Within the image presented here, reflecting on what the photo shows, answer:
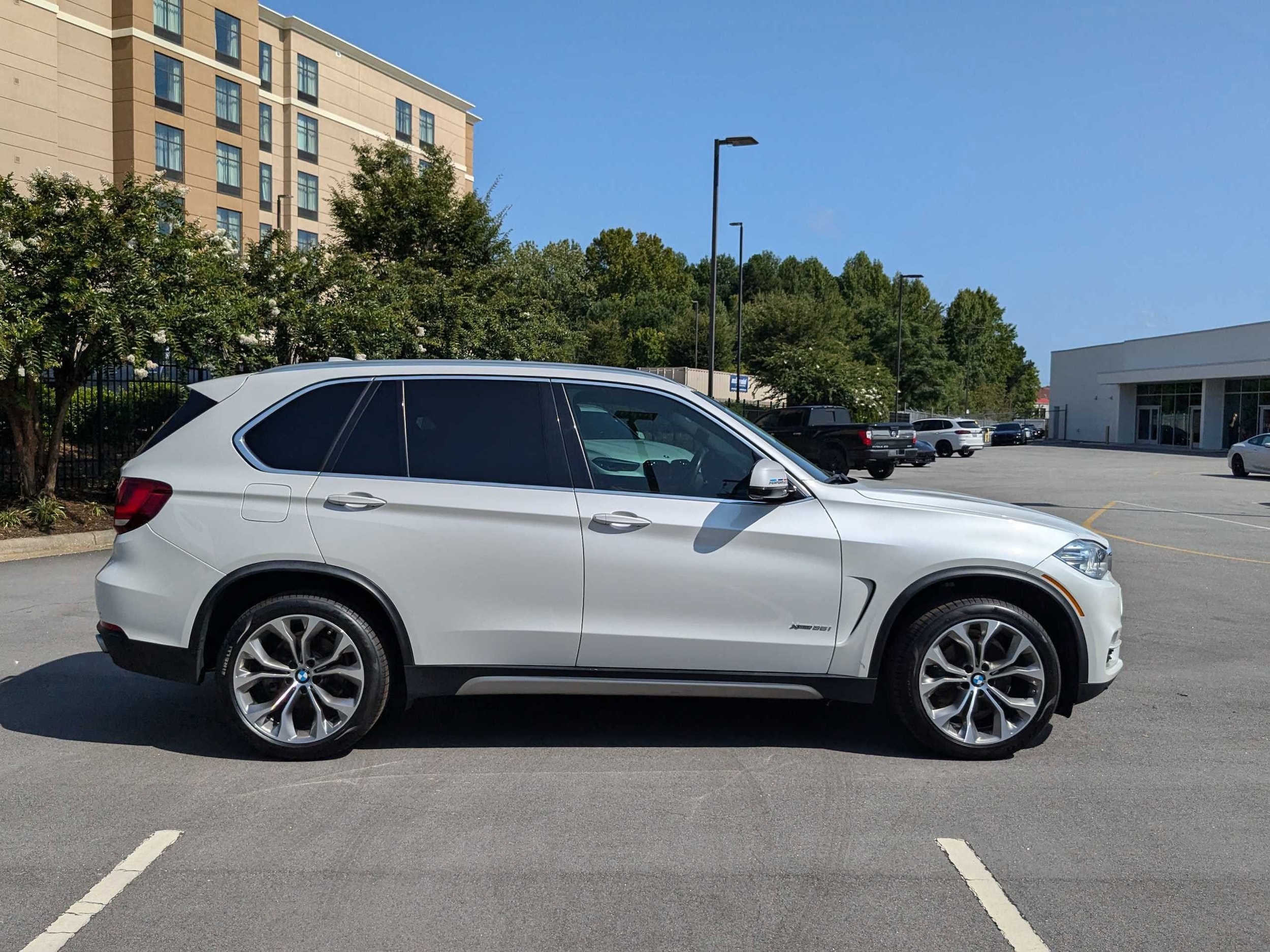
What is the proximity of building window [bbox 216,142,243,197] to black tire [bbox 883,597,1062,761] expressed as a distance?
4759cm

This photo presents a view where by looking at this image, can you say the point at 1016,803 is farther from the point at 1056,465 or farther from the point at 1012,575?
the point at 1056,465

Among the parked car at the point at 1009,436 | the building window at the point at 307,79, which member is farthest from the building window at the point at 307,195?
the parked car at the point at 1009,436

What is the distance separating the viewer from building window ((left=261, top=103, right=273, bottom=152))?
53.5 m

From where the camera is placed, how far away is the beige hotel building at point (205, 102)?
35.2 meters

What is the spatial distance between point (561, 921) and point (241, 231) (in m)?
48.7

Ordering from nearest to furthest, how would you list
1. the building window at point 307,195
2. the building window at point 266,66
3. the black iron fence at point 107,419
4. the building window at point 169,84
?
1. the black iron fence at point 107,419
2. the building window at point 169,84
3. the building window at point 266,66
4. the building window at point 307,195

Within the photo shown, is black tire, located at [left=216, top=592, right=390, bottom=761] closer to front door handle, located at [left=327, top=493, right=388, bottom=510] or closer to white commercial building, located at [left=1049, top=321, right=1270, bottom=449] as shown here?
front door handle, located at [left=327, top=493, right=388, bottom=510]

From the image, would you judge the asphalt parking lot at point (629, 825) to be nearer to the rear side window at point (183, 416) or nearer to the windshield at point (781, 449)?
the windshield at point (781, 449)

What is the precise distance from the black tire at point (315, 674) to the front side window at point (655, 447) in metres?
1.27

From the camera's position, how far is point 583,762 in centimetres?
517

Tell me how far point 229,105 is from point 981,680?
48919 millimetres

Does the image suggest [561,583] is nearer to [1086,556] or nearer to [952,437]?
[1086,556]

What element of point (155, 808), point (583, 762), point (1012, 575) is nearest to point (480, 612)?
point (583, 762)

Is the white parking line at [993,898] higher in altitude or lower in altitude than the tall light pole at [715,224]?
lower
